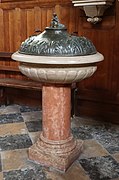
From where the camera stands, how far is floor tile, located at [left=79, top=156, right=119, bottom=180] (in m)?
1.89

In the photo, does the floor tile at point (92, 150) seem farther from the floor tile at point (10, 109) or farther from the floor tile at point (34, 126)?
the floor tile at point (10, 109)

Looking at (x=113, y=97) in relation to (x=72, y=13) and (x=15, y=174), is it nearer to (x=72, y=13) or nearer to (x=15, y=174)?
(x=72, y=13)

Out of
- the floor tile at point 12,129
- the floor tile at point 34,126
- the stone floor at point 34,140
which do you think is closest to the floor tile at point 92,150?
the stone floor at point 34,140

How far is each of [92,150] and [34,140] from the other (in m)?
0.57

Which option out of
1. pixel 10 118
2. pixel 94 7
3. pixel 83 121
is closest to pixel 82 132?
pixel 83 121

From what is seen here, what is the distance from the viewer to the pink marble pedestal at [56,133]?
1.95 meters

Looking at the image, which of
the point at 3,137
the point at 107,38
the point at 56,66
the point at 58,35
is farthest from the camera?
the point at 107,38

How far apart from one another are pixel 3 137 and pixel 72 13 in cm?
157

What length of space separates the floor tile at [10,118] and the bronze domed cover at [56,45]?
1.30m

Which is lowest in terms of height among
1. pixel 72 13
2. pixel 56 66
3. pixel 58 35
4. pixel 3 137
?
pixel 3 137

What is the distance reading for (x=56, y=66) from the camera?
5.55ft

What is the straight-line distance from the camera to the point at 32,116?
314 cm

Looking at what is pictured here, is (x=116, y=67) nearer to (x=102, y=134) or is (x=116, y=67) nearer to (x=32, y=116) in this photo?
(x=102, y=134)

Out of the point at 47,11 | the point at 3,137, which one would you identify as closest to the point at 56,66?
the point at 3,137
